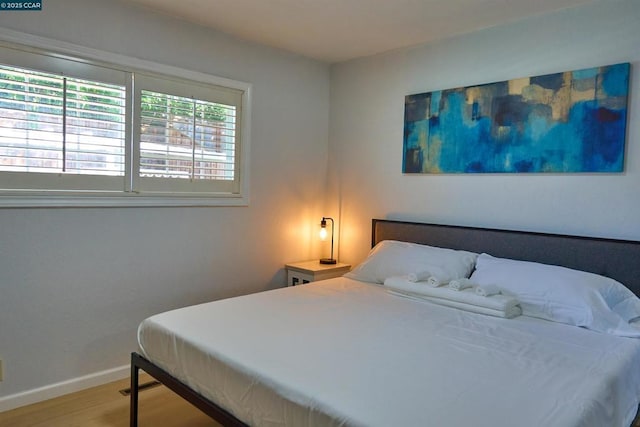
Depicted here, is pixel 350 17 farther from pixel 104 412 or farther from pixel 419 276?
pixel 104 412

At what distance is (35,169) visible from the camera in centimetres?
250

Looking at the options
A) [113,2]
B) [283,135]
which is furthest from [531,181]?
[113,2]

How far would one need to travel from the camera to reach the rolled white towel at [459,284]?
2.59 metres

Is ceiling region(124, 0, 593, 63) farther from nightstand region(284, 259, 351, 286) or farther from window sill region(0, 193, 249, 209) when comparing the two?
nightstand region(284, 259, 351, 286)

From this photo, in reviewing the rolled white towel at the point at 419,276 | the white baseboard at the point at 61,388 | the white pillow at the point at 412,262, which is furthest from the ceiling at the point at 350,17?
the white baseboard at the point at 61,388

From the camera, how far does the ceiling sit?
2.67 meters

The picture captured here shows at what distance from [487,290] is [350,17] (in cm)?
194

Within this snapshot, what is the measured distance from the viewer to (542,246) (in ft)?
9.02

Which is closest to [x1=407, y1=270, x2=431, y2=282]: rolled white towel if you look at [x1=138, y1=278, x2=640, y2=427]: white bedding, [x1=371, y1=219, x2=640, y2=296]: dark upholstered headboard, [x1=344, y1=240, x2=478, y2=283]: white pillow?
[x1=344, y1=240, x2=478, y2=283]: white pillow

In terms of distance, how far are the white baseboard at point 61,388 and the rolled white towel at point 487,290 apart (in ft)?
7.68

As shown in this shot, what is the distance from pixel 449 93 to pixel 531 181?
89 cm

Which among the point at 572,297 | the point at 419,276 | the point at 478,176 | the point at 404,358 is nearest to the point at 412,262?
the point at 419,276

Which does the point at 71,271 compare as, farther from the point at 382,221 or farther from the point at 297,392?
the point at 382,221

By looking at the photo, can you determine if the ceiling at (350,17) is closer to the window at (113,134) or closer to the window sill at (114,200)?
the window at (113,134)
